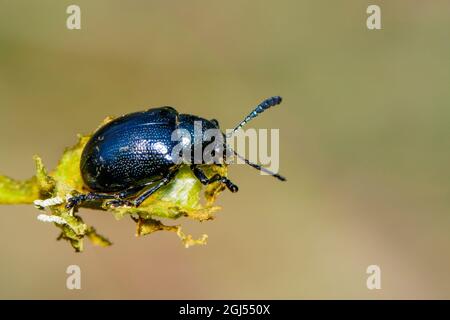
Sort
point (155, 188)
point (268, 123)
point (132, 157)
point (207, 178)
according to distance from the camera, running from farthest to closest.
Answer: point (268, 123)
point (132, 157)
point (207, 178)
point (155, 188)

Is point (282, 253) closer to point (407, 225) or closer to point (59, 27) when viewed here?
point (407, 225)

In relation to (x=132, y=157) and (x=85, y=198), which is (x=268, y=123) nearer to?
(x=132, y=157)

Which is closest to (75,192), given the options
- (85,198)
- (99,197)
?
(85,198)

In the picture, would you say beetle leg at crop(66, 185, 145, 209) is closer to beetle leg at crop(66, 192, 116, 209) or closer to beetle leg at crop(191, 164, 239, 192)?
beetle leg at crop(66, 192, 116, 209)

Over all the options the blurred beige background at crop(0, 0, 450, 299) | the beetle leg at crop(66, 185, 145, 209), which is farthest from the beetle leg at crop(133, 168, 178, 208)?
the blurred beige background at crop(0, 0, 450, 299)

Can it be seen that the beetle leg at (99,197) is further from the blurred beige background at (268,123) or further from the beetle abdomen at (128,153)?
the blurred beige background at (268,123)
